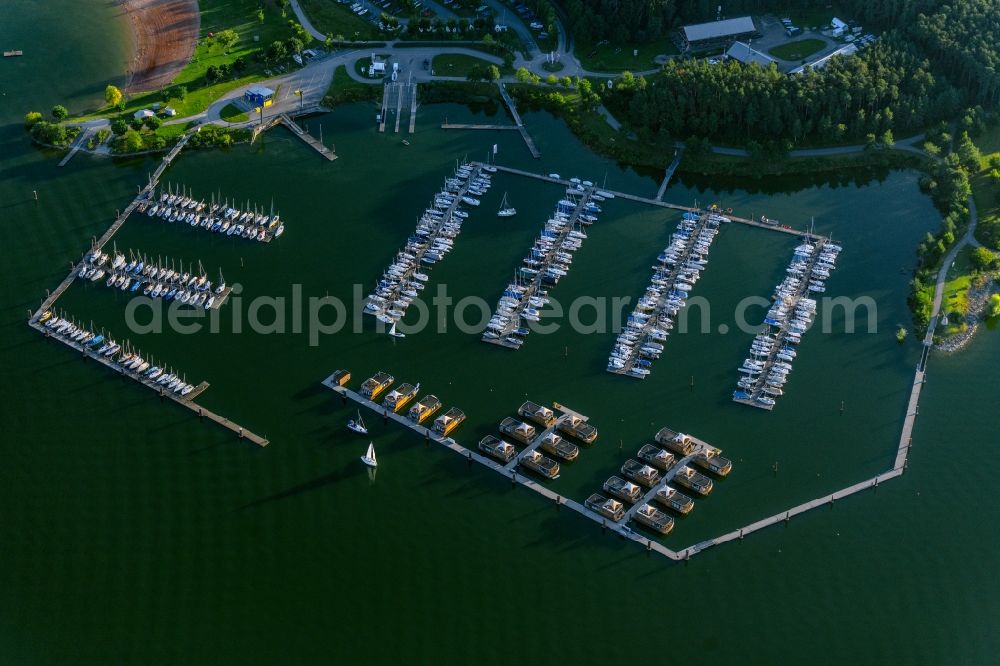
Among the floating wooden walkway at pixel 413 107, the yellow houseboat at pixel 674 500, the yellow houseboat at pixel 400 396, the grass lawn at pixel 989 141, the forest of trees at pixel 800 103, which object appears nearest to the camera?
the yellow houseboat at pixel 674 500

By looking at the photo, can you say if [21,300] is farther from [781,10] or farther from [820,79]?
[781,10]

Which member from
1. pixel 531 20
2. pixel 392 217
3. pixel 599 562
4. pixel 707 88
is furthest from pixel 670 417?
pixel 531 20

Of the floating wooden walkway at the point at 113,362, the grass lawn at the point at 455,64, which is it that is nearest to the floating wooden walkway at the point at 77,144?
the floating wooden walkway at the point at 113,362

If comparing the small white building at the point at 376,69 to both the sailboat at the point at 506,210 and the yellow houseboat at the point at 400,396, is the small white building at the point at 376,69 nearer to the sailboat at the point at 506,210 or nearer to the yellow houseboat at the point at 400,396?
the sailboat at the point at 506,210

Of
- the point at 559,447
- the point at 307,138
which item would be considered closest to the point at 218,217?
the point at 307,138

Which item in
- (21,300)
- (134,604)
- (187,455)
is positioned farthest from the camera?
(21,300)

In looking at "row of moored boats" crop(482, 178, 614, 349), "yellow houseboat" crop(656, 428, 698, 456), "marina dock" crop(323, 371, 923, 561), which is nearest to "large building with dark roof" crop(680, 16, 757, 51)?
"row of moored boats" crop(482, 178, 614, 349)

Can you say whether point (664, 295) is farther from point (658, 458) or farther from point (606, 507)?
point (606, 507)

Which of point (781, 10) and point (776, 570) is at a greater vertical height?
point (781, 10)
